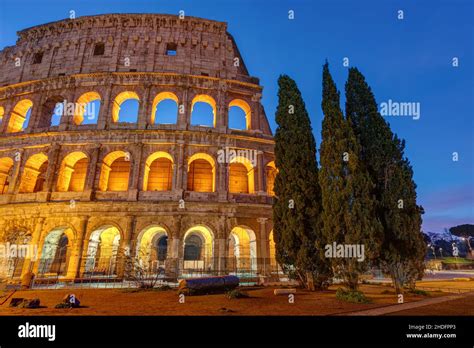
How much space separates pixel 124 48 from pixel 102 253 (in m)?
18.4

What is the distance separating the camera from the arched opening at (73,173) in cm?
2053

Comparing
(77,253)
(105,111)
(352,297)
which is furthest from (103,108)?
(352,297)

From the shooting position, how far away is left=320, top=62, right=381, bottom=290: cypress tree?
11.4 meters

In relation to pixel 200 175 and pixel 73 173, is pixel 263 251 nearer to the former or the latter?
pixel 200 175

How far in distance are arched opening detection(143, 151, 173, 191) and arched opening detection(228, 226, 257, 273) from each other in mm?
7040

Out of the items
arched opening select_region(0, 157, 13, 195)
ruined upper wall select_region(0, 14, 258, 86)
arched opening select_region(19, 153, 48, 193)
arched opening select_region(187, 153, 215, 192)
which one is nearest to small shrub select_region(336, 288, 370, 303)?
arched opening select_region(187, 153, 215, 192)

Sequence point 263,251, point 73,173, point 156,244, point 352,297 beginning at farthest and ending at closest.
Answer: point 156,244, point 73,173, point 263,251, point 352,297

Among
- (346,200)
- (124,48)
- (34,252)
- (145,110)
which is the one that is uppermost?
(124,48)

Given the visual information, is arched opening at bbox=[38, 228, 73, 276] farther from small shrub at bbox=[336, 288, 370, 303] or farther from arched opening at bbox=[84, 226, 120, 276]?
small shrub at bbox=[336, 288, 370, 303]

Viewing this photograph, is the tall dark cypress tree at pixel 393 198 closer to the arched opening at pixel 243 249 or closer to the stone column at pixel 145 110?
the arched opening at pixel 243 249

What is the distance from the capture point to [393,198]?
40.8 feet

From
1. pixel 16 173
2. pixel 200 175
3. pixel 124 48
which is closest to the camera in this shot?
pixel 16 173
